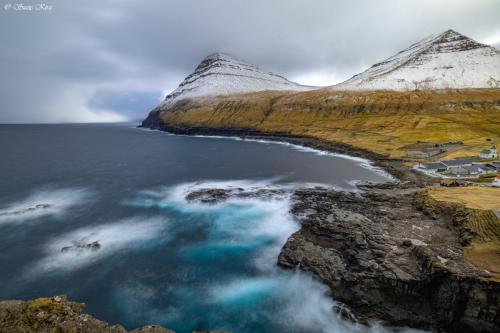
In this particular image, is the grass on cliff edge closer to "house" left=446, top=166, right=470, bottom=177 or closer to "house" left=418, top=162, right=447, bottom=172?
"house" left=446, top=166, right=470, bottom=177

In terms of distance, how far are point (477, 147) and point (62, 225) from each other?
114227 millimetres

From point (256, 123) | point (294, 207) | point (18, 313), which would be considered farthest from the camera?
point (256, 123)

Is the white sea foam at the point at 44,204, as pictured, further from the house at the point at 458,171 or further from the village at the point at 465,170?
the house at the point at 458,171

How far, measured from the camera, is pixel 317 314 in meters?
22.9

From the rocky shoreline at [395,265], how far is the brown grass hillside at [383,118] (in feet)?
189

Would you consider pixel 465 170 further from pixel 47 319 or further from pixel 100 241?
pixel 47 319

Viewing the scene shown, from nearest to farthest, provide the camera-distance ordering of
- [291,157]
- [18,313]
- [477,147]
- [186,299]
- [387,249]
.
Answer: [18,313]
[186,299]
[387,249]
[477,147]
[291,157]

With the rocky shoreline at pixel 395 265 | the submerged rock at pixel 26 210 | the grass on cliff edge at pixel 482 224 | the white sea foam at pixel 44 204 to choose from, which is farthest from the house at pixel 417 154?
the submerged rock at pixel 26 210

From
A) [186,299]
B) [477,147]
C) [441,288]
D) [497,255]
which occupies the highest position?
[477,147]

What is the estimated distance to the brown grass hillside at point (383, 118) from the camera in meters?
108

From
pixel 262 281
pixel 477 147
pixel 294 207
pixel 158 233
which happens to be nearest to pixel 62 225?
pixel 158 233

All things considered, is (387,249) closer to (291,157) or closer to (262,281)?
(262,281)

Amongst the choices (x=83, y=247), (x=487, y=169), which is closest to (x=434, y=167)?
(x=487, y=169)

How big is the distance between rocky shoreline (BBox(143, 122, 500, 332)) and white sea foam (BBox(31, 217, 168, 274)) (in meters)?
19.2
